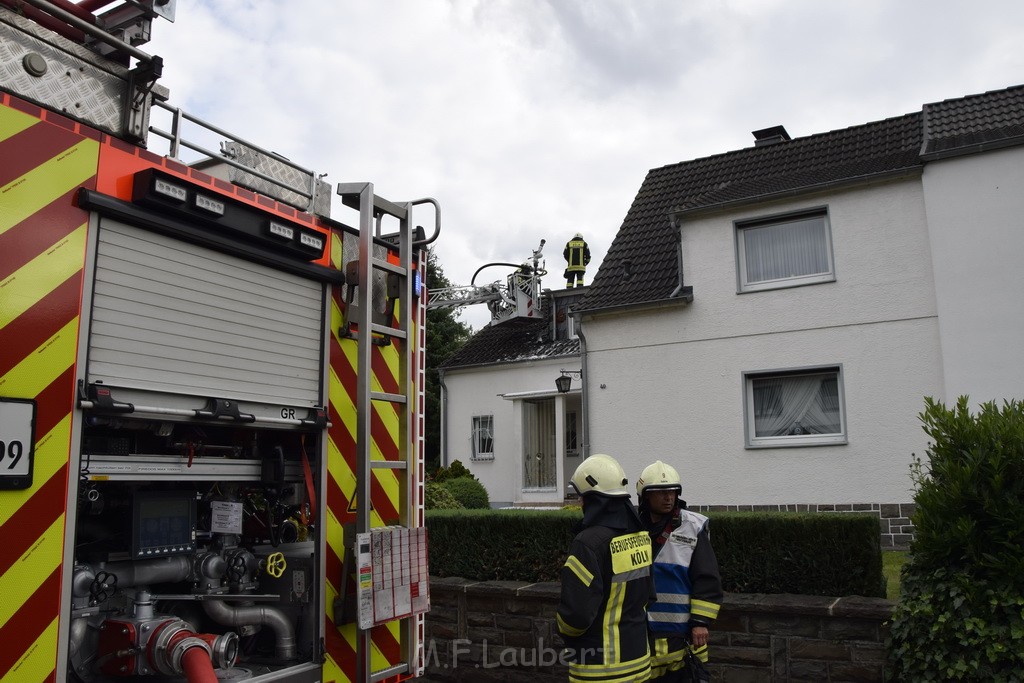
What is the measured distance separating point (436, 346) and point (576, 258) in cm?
1046

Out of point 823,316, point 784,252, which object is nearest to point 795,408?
point 823,316

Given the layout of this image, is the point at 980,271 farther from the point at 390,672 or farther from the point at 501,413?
the point at 501,413

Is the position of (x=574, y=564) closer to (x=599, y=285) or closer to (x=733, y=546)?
(x=733, y=546)

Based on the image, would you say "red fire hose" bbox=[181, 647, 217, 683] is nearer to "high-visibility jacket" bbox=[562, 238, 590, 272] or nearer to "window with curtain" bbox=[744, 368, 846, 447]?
"window with curtain" bbox=[744, 368, 846, 447]

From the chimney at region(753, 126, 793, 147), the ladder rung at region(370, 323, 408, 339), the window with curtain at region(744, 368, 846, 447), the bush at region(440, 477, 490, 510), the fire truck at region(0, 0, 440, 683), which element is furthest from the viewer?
the bush at region(440, 477, 490, 510)

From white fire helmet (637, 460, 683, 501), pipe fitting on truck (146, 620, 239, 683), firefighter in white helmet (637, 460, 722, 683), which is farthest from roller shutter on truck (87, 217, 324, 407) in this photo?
firefighter in white helmet (637, 460, 722, 683)

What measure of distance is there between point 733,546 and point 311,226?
4.01 metres

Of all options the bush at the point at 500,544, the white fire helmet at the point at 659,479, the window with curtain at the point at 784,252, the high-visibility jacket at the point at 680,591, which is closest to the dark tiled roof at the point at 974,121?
the window with curtain at the point at 784,252

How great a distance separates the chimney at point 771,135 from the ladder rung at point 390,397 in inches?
524

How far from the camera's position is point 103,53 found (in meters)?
3.24

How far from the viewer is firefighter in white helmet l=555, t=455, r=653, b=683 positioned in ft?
12.9

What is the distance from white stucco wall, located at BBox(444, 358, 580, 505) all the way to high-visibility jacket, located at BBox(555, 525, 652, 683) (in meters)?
15.4

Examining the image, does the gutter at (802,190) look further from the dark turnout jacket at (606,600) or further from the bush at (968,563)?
the dark turnout jacket at (606,600)

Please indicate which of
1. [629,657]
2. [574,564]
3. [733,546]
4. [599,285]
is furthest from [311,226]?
[599,285]
